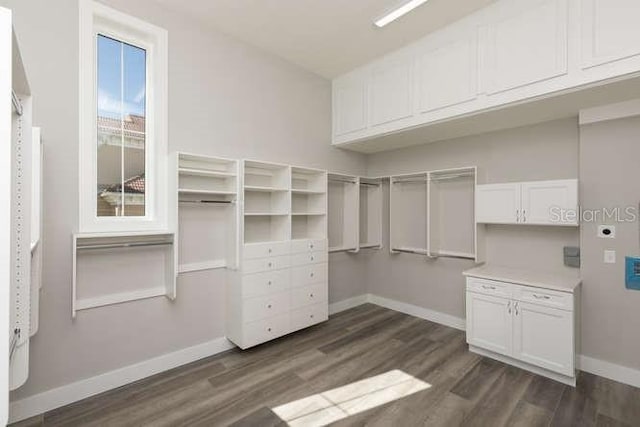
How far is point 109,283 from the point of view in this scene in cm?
247

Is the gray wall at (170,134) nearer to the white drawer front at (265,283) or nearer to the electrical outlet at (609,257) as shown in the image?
the white drawer front at (265,283)

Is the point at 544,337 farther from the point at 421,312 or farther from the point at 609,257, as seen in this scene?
the point at 421,312

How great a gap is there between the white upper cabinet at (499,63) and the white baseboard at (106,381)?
2.99 meters

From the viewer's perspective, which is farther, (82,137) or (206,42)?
(206,42)

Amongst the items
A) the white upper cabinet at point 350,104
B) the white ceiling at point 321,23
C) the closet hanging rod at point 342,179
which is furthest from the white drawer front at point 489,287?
the white ceiling at point 321,23

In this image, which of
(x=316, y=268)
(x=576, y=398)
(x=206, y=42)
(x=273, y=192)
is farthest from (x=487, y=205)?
(x=206, y=42)

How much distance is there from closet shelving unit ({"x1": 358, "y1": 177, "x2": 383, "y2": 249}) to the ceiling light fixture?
82.1 inches

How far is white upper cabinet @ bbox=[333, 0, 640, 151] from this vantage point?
2.09 m

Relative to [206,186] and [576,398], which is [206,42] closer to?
[206,186]

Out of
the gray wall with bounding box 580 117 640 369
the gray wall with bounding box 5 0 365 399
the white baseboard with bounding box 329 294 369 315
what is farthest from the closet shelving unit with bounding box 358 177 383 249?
the gray wall with bounding box 580 117 640 369

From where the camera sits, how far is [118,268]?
8.23 feet

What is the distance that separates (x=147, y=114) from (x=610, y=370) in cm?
462

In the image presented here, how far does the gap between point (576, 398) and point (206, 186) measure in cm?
360

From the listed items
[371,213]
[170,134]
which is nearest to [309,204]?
[371,213]
